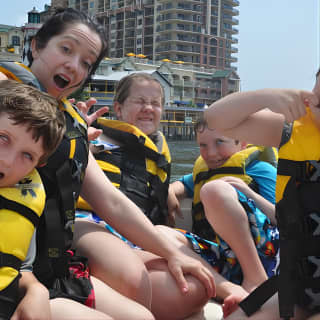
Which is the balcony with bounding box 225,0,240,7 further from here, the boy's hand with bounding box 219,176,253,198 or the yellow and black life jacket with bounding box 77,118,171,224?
the boy's hand with bounding box 219,176,253,198

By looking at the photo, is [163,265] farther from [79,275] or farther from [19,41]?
[19,41]

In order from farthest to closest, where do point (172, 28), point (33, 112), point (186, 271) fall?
point (172, 28)
point (186, 271)
point (33, 112)

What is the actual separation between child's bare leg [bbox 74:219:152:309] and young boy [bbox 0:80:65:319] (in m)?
0.36

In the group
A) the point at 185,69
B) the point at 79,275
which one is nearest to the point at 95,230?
the point at 79,275

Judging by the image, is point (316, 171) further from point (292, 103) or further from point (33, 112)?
point (33, 112)

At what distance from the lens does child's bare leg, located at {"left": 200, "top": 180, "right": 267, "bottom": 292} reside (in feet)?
5.96

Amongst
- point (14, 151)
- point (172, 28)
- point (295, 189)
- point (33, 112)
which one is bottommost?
point (295, 189)

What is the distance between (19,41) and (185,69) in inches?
777

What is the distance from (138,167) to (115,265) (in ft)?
2.50

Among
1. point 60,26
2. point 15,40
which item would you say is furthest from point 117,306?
point 15,40

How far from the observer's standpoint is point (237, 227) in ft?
5.97

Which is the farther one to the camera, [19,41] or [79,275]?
[19,41]

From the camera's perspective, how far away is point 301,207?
129cm

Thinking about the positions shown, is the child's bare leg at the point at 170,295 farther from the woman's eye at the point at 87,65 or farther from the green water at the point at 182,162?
the green water at the point at 182,162
